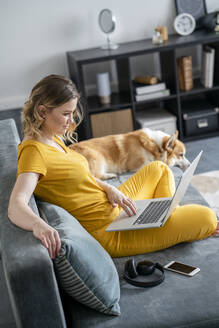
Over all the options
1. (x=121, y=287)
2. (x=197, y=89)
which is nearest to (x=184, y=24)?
(x=197, y=89)

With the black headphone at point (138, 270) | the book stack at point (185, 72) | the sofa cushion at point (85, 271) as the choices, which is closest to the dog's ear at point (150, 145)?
the book stack at point (185, 72)

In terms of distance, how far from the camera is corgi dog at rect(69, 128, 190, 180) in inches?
123

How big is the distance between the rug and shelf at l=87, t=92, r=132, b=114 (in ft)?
3.10

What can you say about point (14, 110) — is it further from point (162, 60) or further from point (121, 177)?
point (121, 177)

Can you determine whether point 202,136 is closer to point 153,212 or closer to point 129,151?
point 129,151

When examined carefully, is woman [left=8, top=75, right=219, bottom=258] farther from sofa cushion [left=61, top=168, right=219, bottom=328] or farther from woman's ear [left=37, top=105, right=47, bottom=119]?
sofa cushion [left=61, top=168, right=219, bottom=328]

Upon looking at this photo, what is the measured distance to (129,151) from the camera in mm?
3174

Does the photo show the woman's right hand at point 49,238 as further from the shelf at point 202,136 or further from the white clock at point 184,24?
the white clock at point 184,24

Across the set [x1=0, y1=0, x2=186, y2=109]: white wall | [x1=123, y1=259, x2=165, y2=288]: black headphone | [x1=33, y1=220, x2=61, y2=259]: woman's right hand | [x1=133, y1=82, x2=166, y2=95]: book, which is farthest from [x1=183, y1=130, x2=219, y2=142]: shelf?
[x1=33, y1=220, x2=61, y2=259]: woman's right hand

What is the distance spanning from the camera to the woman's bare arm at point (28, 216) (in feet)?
4.52

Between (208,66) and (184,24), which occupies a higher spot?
(184,24)

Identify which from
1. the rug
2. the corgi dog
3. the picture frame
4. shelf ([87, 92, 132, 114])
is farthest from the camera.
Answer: the picture frame

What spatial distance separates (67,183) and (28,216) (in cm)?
38

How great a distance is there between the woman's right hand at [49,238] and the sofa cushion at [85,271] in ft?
0.07
